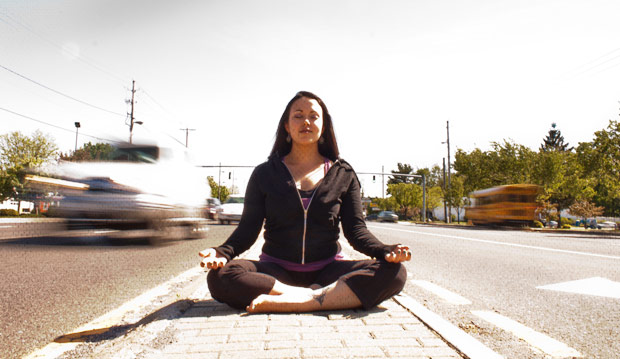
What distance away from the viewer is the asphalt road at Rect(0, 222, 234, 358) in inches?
113

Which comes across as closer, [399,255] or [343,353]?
[343,353]

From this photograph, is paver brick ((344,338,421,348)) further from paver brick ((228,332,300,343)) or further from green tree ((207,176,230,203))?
green tree ((207,176,230,203))

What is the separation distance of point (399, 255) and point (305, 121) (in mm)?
1353

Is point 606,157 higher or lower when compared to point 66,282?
higher

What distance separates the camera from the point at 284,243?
319 cm

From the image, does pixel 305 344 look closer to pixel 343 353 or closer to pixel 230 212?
pixel 343 353

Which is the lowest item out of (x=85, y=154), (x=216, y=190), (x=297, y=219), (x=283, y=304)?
(x=283, y=304)

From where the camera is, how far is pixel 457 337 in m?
2.26

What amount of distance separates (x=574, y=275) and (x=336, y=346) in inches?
191

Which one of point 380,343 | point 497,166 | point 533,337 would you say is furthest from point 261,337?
point 497,166

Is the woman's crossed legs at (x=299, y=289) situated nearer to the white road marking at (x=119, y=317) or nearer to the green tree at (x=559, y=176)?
the white road marking at (x=119, y=317)

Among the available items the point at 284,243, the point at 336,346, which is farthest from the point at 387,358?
the point at 284,243

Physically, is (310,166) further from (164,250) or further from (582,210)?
(582,210)

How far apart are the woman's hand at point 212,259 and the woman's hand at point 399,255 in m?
1.11
